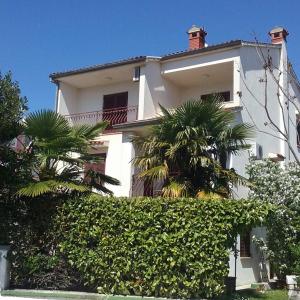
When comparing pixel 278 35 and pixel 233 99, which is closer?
pixel 233 99

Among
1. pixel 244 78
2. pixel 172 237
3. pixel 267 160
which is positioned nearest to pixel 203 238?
pixel 172 237

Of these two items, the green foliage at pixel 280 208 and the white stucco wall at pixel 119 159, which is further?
the white stucco wall at pixel 119 159

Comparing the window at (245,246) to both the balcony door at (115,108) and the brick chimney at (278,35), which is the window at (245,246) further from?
the brick chimney at (278,35)

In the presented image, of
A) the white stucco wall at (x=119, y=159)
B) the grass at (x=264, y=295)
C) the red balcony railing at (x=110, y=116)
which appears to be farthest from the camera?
the red balcony railing at (x=110, y=116)

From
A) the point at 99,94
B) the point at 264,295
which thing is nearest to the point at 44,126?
the point at 264,295

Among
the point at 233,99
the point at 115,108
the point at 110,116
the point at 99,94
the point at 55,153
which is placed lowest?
the point at 55,153

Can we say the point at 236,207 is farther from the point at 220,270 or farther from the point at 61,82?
the point at 61,82

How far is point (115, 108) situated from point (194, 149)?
9.88 m

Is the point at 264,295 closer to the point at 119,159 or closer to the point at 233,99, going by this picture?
the point at 233,99

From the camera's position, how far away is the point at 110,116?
74.7 feet

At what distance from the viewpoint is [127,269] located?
11258 mm

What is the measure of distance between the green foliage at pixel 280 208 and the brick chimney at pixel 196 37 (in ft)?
26.7

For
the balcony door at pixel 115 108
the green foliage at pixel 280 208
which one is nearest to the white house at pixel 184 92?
the balcony door at pixel 115 108

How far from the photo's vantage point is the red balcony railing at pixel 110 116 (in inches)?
857
